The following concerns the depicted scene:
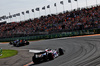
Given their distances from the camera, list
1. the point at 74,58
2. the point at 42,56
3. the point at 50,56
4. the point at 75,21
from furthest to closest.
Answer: the point at 75,21 < the point at 50,56 < the point at 42,56 < the point at 74,58

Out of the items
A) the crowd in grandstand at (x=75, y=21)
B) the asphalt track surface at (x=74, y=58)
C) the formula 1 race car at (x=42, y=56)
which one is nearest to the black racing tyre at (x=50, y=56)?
the formula 1 race car at (x=42, y=56)

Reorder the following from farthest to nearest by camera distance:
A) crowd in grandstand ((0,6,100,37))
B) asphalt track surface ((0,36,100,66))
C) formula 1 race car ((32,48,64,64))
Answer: crowd in grandstand ((0,6,100,37)) → formula 1 race car ((32,48,64,64)) → asphalt track surface ((0,36,100,66))

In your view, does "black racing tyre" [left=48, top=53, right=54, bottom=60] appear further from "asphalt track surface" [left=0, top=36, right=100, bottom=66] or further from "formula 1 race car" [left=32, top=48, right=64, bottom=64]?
"asphalt track surface" [left=0, top=36, right=100, bottom=66]

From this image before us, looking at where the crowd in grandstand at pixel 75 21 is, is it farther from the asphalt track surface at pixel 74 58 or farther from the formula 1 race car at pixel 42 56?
the formula 1 race car at pixel 42 56

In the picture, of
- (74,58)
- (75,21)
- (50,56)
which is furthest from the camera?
(75,21)

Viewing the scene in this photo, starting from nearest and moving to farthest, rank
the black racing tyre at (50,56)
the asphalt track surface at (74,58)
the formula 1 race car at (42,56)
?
1. the asphalt track surface at (74,58)
2. the formula 1 race car at (42,56)
3. the black racing tyre at (50,56)

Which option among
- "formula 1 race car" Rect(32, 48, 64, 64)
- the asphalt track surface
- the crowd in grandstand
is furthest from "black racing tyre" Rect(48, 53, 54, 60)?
the crowd in grandstand

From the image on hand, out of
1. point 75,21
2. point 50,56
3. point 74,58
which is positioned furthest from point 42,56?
point 75,21

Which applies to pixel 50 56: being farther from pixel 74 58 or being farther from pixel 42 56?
pixel 74 58

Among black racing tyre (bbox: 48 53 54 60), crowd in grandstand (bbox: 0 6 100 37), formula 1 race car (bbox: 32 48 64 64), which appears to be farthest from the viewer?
crowd in grandstand (bbox: 0 6 100 37)

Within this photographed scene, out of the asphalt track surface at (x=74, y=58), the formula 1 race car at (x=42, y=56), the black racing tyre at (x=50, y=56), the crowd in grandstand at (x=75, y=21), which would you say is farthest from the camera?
the crowd in grandstand at (x=75, y=21)

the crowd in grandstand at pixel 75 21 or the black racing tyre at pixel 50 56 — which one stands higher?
the crowd in grandstand at pixel 75 21

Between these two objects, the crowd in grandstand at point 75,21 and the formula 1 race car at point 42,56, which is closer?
the formula 1 race car at point 42,56

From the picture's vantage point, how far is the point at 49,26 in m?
42.9
